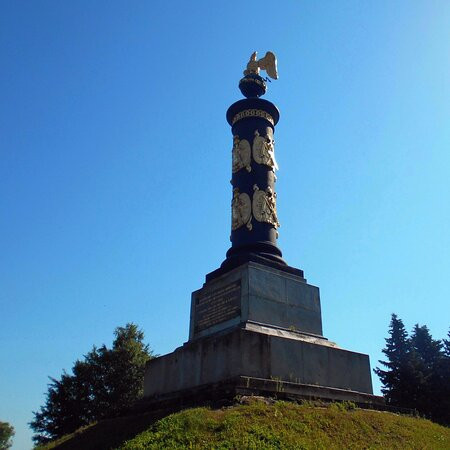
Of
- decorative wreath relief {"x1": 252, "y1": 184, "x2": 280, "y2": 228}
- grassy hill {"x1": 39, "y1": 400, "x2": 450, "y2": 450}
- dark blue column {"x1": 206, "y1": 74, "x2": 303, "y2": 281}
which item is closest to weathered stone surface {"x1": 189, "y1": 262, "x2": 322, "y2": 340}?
dark blue column {"x1": 206, "y1": 74, "x2": 303, "y2": 281}

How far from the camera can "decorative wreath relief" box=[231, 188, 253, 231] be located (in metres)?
12.9

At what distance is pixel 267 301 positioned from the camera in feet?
36.9

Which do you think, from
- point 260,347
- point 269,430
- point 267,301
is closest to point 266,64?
point 267,301

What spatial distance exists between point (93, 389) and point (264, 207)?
18614mm

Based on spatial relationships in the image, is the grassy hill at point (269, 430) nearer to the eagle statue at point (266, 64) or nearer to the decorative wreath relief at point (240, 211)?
the decorative wreath relief at point (240, 211)

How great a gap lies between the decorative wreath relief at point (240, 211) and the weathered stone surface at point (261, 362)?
3328mm

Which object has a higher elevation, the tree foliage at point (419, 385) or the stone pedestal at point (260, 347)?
the tree foliage at point (419, 385)

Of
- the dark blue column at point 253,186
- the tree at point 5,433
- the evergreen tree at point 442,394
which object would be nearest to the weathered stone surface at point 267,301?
the dark blue column at point 253,186

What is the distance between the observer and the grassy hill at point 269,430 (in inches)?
262

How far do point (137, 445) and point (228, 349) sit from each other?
133 inches

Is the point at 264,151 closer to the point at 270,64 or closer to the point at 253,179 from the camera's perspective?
the point at 253,179

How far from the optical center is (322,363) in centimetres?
1052

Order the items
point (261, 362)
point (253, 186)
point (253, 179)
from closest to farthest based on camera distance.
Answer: point (261, 362) < point (253, 186) < point (253, 179)

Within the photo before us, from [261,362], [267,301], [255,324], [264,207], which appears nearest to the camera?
[261,362]
